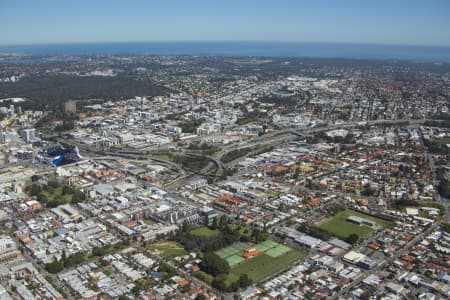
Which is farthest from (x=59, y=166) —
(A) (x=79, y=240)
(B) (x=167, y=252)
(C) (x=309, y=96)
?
(C) (x=309, y=96)

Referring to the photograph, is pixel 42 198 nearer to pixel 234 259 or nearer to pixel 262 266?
pixel 234 259

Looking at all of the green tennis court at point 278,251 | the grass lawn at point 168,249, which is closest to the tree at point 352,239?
the green tennis court at point 278,251

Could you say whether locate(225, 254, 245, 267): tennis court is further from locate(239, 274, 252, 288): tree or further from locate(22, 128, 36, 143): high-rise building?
locate(22, 128, 36, 143): high-rise building

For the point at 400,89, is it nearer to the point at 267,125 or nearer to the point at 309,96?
the point at 309,96

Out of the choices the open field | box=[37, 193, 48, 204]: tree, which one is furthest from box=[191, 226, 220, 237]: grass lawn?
box=[37, 193, 48, 204]: tree

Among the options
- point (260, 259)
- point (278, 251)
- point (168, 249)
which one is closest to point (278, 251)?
point (278, 251)

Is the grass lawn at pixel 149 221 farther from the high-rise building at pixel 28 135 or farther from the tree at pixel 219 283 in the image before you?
the high-rise building at pixel 28 135
